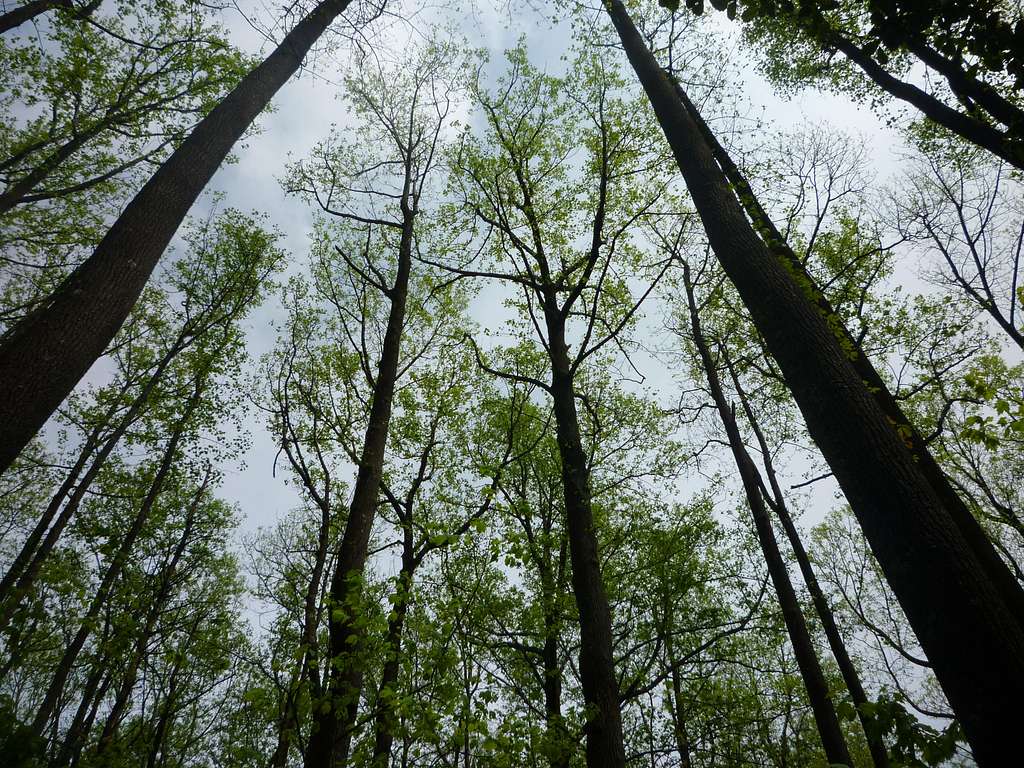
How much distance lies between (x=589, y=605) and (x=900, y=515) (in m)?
3.97

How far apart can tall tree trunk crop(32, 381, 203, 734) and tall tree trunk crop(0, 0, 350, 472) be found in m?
8.37

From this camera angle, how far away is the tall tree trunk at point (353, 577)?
376 cm

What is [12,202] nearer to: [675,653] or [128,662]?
[128,662]

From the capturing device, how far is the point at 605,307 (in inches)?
374

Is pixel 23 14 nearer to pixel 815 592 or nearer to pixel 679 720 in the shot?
pixel 815 592

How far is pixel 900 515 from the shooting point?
2.27 m

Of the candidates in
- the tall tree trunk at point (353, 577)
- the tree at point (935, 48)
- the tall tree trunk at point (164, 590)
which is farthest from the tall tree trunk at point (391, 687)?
the tall tree trunk at point (164, 590)

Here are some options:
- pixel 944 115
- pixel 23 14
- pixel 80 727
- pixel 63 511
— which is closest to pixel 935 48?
pixel 944 115

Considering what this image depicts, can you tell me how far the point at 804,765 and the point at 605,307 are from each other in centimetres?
1301

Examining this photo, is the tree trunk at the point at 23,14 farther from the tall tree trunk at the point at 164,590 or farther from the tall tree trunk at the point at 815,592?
the tall tree trunk at the point at 815,592

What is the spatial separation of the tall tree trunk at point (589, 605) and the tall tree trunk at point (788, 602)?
363 centimetres

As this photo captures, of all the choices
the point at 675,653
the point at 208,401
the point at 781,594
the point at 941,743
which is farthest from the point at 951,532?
the point at 208,401

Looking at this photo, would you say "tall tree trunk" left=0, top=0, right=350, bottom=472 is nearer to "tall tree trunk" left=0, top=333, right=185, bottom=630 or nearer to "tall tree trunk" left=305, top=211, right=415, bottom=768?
"tall tree trunk" left=305, top=211, right=415, bottom=768

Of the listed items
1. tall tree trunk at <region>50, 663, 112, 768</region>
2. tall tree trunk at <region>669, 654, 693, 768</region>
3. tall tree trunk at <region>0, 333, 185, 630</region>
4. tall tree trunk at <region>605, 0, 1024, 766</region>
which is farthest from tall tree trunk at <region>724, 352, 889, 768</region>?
tall tree trunk at <region>0, 333, 185, 630</region>
